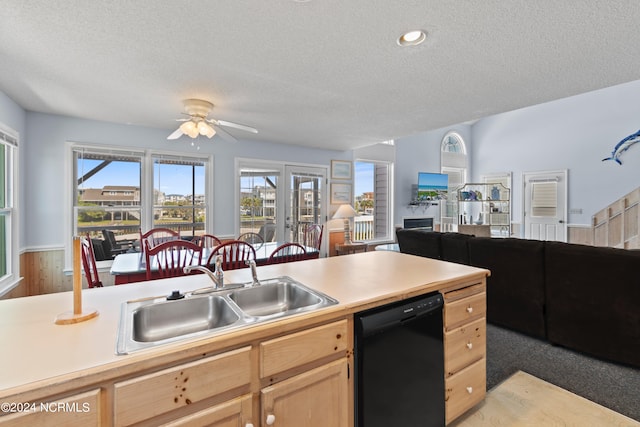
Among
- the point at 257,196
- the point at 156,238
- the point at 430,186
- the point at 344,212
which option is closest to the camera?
the point at 156,238

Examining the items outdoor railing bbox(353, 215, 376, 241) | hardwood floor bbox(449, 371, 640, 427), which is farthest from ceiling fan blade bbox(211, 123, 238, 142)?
outdoor railing bbox(353, 215, 376, 241)

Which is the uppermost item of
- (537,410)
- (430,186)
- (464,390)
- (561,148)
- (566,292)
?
(561,148)

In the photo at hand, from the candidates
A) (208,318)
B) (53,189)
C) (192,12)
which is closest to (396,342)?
(208,318)

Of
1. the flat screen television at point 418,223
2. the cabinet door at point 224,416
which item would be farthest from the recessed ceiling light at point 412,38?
the flat screen television at point 418,223

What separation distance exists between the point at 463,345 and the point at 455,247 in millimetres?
1814

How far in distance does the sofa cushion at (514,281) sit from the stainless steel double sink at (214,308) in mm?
2346

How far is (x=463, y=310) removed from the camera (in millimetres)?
1671

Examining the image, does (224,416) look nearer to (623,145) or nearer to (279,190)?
(279,190)

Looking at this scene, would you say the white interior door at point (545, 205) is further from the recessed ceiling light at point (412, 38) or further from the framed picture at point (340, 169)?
the recessed ceiling light at point (412, 38)

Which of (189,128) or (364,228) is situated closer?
(189,128)

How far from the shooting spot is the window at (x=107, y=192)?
3746 millimetres

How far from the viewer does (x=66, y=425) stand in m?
0.75

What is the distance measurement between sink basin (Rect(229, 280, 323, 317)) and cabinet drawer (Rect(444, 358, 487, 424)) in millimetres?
950

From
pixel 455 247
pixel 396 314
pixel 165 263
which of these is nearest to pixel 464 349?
pixel 396 314
